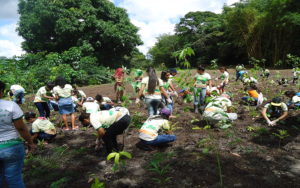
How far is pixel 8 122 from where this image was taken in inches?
66.6

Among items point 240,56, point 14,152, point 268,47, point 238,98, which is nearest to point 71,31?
point 238,98

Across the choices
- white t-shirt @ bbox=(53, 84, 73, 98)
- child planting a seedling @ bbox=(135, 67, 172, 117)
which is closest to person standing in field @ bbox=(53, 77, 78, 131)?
white t-shirt @ bbox=(53, 84, 73, 98)

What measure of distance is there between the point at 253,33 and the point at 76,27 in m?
15.7

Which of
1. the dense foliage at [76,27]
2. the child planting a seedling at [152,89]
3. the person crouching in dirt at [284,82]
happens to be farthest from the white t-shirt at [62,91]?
the dense foliage at [76,27]

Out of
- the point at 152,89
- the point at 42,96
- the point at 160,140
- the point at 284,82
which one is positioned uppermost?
the point at 152,89

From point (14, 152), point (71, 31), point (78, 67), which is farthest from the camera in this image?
point (71, 31)

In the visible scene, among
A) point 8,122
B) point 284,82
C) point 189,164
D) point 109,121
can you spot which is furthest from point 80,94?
point 284,82

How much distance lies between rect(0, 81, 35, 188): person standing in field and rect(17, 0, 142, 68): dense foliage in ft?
41.1

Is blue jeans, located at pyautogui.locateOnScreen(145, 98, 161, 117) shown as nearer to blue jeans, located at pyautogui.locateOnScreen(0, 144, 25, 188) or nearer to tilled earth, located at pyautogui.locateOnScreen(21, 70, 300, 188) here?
tilled earth, located at pyautogui.locateOnScreen(21, 70, 300, 188)

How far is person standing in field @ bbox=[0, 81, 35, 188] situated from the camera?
1663 millimetres

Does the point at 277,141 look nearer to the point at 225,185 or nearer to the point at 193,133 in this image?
the point at 193,133

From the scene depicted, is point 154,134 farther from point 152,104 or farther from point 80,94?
point 80,94

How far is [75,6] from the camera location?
13883 millimetres

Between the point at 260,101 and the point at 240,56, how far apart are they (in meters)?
21.4
